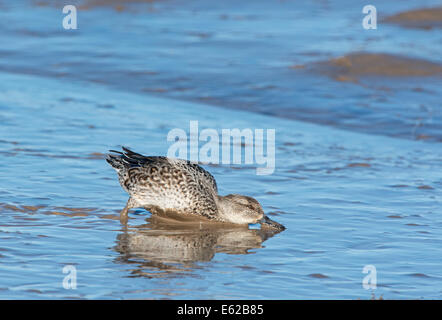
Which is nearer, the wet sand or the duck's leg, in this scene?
the duck's leg

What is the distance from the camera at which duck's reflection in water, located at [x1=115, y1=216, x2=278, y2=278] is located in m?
6.06

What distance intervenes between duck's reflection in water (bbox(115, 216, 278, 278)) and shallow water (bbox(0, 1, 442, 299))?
1.0 inches

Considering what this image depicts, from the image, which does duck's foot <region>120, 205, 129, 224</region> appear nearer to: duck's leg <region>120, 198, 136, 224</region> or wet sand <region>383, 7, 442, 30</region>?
duck's leg <region>120, 198, 136, 224</region>

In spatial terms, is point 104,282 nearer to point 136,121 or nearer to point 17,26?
point 136,121

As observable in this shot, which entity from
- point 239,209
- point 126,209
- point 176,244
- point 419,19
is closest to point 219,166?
point 239,209

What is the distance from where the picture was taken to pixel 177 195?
719 cm

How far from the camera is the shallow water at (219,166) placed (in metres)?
5.91

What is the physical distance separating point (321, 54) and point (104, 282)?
30.5 ft

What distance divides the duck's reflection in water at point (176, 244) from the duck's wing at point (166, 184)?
0.18 m

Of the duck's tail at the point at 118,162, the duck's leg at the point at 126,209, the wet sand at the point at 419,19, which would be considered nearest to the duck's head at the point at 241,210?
the duck's leg at the point at 126,209

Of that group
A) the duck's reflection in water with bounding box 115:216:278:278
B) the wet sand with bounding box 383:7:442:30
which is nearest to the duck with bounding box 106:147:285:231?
the duck's reflection in water with bounding box 115:216:278:278

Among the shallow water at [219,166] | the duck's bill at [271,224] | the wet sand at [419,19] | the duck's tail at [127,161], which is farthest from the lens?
the wet sand at [419,19]

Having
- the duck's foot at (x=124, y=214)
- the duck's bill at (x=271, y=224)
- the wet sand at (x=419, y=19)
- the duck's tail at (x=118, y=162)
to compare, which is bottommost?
the duck's bill at (x=271, y=224)

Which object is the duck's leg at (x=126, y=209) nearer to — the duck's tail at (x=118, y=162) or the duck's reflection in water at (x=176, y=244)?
the duck's reflection in water at (x=176, y=244)
